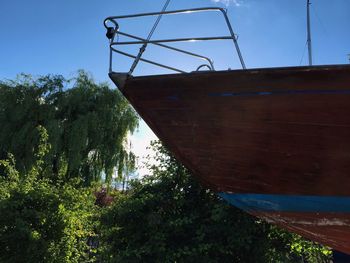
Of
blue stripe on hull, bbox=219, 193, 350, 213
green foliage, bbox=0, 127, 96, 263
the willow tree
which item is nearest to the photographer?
blue stripe on hull, bbox=219, 193, 350, 213

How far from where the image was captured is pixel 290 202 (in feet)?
11.6

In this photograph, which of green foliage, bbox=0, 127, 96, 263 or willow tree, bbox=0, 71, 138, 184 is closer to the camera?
green foliage, bbox=0, 127, 96, 263

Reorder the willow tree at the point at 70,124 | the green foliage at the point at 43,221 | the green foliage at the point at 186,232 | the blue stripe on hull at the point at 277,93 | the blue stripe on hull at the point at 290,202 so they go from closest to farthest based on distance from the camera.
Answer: the blue stripe on hull at the point at 277,93 < the blue stripe on hull at the point at 290,202 < the green foliage at the point at 186,232 < the green foliage at the point at 43,221 < the willow tree at the point at 70,124

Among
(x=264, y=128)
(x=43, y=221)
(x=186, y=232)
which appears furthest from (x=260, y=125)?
(x=43, y=221)

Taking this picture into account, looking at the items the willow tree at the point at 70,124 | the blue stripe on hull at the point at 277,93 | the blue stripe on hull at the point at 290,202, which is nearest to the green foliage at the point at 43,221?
the blue stripe on hull at the point at 290,202

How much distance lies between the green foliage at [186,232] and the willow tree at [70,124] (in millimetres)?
8523

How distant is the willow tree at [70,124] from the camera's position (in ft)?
49.5

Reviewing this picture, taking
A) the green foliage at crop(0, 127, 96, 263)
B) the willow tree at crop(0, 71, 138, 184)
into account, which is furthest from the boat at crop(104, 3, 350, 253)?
the willow tree at crop(0, 71, 138, 184)

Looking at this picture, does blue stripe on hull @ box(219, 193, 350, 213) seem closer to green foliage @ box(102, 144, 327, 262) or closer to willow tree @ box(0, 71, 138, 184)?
green foliage @ box(102, 144, 327, 262)

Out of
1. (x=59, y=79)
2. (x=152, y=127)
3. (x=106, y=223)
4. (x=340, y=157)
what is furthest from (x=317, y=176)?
(x=59, y=79)

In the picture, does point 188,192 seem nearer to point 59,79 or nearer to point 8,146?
point 8,146

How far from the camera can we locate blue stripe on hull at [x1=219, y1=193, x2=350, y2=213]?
3377mm

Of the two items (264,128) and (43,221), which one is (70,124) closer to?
(43,221)

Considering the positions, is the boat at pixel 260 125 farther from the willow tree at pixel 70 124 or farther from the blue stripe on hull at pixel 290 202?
the willow tree at pixel 70 124
